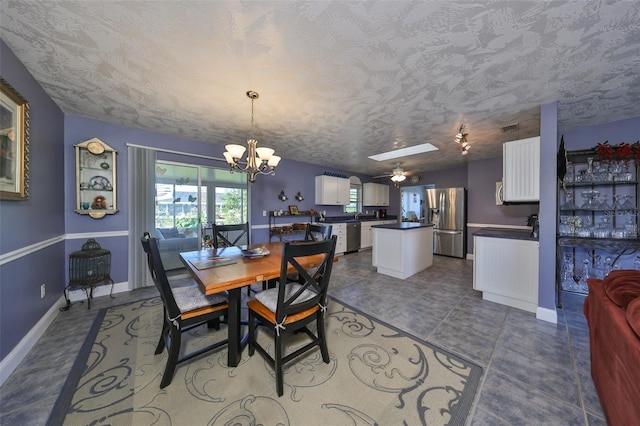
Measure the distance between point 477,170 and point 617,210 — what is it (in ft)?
7.83

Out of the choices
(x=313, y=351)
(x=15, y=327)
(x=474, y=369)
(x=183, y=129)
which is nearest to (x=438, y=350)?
(x=474, y=369)

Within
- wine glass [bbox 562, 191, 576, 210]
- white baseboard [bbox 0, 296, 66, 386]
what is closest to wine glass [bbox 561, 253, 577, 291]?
wine glass [bbox 562, 191, 576, 210]

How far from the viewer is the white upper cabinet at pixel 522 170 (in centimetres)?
254

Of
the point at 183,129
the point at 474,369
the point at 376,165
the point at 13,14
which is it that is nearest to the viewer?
the point at 13,14

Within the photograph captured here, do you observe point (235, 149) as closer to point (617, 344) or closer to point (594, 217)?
point (617, 344)

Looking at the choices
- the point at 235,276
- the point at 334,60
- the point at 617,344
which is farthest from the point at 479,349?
the point at 334,60

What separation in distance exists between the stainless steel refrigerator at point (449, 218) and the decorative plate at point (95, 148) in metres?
6.45

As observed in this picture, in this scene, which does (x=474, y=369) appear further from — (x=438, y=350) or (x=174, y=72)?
(x=174, y=72)

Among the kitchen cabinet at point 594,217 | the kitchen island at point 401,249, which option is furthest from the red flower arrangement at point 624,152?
the kitchen island at point 401,249

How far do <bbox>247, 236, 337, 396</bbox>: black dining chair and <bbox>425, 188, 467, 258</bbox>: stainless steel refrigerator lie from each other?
4769 millimetres

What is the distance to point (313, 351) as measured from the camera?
6.04ft

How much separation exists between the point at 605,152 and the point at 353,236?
4358 mm

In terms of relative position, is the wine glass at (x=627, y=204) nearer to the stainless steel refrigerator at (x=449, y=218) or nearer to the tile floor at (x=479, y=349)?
the tile floor at (x=479, y=349)

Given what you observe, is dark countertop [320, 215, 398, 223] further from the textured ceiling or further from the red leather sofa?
the red leather sofa
